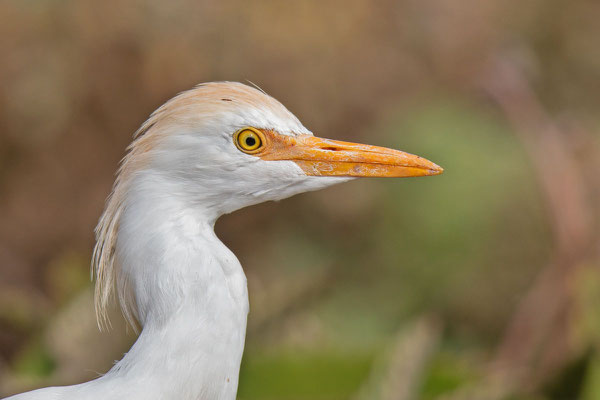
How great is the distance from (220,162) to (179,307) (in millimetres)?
372

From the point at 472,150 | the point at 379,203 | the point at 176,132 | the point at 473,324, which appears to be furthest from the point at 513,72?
the point at 176,132

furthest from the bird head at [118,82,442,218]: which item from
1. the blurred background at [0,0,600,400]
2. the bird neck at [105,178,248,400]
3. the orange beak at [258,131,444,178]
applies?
the blurred background at [0,0,600,400]

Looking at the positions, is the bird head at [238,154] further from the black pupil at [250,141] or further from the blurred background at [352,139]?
the blurred background at [352,139]

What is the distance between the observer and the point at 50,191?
5.31 meters

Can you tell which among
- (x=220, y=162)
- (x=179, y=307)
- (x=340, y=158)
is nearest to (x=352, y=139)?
(x=340, y=158)

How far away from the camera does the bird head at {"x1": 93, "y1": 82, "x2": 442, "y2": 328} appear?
1761mm

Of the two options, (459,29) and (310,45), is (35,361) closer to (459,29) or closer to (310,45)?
(310,45)

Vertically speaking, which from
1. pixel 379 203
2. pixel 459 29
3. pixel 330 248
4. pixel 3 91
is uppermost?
pixel 459 29

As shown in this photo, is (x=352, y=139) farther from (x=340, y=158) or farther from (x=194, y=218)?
(x=194, y=218)

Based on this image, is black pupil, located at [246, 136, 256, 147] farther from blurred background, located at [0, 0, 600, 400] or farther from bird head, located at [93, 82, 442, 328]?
blurred background, located at [0, 0, 600, 400]

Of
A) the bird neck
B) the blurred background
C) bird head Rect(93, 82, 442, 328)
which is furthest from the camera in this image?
the blurred background

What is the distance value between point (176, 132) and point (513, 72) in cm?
407

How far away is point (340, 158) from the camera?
1.85 meters

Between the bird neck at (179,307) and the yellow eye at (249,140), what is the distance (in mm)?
233
